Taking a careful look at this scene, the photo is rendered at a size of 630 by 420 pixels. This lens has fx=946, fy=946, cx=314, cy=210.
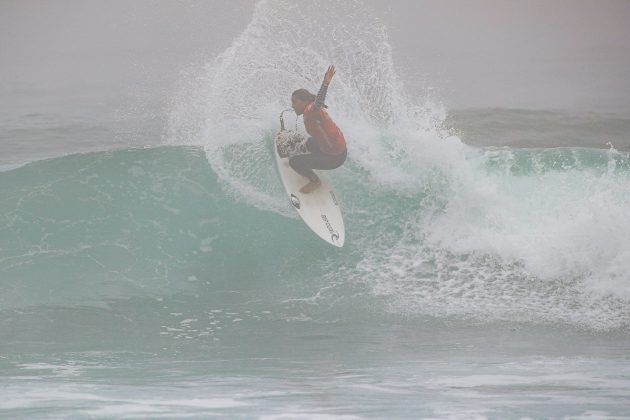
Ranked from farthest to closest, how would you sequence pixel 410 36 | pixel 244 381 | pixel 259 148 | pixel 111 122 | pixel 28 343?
pixel 410 36 < pixel 111 122 < pixel 259 148 < pixel 28 343 < pixel 244 381

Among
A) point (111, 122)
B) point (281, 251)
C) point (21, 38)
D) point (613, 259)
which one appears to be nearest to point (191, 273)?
point (281, 251)

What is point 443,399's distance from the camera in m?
5.75

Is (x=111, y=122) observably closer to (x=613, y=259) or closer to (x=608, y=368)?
(x=613, y=259)

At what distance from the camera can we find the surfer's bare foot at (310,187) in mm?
9492

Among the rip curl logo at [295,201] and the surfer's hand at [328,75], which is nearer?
the surfer's hand at [328,75]

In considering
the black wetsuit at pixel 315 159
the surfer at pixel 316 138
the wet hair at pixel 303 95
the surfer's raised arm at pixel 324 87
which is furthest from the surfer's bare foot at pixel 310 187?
the surfer's raised arm at pixel 324 87

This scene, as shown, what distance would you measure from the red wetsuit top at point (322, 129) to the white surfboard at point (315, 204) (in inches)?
21.1

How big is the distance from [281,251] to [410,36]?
1255cm

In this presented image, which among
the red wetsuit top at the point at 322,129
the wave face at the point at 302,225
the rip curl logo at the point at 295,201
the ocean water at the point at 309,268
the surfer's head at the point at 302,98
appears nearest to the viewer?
the ocean water at the point at 309,268

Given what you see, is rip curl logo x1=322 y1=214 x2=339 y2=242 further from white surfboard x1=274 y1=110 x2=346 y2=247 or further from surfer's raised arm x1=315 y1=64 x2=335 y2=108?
surfer's raised arm x1=315 y1=64 x2=335 y2=108

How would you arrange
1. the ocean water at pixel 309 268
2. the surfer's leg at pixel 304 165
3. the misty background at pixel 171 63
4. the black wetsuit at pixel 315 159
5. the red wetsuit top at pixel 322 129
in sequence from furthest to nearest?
1. the misty background at pixel 171 63
2. the surfer's leg at pixel 304 165
3. the black wetsuit at pixel 315 159
4. the red wetsuit top at pixel 322 129
5. the ocean water at pixel 309 268

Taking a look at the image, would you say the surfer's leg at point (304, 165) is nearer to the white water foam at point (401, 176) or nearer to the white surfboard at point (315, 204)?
the white surfboard at point (315, 204)

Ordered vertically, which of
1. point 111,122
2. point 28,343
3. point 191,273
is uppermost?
point 111,122

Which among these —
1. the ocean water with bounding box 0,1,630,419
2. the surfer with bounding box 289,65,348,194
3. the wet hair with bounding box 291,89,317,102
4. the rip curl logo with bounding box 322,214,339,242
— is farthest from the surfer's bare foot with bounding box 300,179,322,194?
the wet hair with bounding box 291,89,317,102
